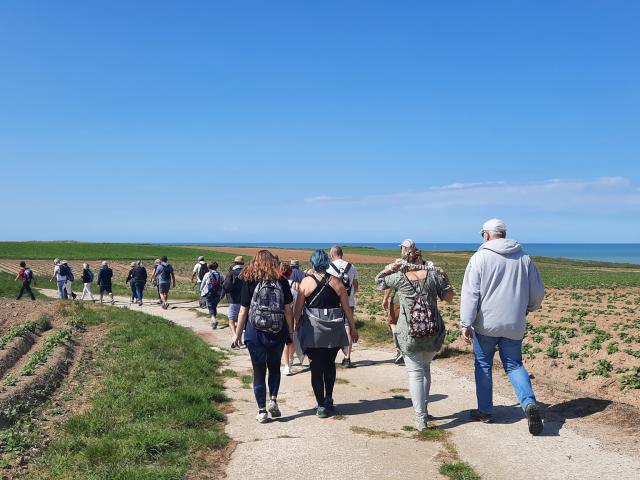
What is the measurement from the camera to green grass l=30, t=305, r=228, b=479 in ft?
15.9

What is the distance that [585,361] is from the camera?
30.8 feet

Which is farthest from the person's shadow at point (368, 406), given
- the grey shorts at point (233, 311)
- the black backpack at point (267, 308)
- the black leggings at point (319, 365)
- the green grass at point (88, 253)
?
the green grass at point (88, 253)

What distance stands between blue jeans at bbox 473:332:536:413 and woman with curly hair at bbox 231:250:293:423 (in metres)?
2.28

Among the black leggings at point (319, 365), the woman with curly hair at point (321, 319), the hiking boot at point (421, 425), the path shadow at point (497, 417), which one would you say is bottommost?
the path shadow at point (497, 417)

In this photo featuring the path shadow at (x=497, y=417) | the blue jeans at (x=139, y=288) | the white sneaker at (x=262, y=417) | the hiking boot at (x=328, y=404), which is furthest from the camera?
the blue jeans at (x=139, y=288)

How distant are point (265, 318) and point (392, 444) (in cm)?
197

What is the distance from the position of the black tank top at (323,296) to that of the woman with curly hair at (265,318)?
0.29 metres

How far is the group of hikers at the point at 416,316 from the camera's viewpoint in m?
6.04

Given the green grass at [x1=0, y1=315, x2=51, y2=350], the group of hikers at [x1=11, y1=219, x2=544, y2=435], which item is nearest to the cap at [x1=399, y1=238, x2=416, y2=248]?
the group of hikers at [x1=11, y1=219, x2=544, y2=435]

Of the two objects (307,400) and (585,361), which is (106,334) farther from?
(585,361)

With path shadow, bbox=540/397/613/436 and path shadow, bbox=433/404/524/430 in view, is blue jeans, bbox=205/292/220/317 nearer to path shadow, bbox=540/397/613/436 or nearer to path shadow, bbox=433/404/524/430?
path shadow, bbox=433/404/524/430

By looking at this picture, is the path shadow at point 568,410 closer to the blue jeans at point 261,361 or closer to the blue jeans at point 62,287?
the blue jeans at point 261,361

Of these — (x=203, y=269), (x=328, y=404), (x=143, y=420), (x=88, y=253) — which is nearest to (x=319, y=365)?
(x=328, y=404)

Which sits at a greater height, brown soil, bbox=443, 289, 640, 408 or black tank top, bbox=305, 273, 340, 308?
black tank top, bbox=305, 273, 340, 308
